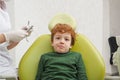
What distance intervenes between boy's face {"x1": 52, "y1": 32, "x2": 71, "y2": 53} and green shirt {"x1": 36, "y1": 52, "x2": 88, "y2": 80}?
3 cm

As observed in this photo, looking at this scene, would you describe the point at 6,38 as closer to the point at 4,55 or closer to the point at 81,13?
the point at 4,55

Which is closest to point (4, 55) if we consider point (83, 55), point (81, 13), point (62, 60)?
point (62, 60)

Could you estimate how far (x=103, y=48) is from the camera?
3467 mm

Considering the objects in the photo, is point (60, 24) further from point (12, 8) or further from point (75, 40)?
point (12, 8)

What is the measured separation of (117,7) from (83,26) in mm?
818

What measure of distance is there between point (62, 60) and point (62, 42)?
11cm

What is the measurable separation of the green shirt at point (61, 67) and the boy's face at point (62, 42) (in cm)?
3

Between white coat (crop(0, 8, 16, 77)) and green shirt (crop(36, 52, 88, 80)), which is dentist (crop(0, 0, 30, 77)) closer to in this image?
white coat (crop(0, 8, 16, 77))

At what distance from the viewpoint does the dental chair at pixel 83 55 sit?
1.61 metres

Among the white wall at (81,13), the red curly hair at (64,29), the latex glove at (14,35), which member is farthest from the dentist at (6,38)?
the white wall at (81,13)

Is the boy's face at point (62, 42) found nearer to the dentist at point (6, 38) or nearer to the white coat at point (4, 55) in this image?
the dentist at point (6, 38)

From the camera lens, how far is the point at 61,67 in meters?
1.57

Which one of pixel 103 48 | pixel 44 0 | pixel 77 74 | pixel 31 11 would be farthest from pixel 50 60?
pixel 103 48

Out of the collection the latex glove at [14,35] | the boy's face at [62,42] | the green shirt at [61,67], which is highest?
the latex glove at [14,35]
